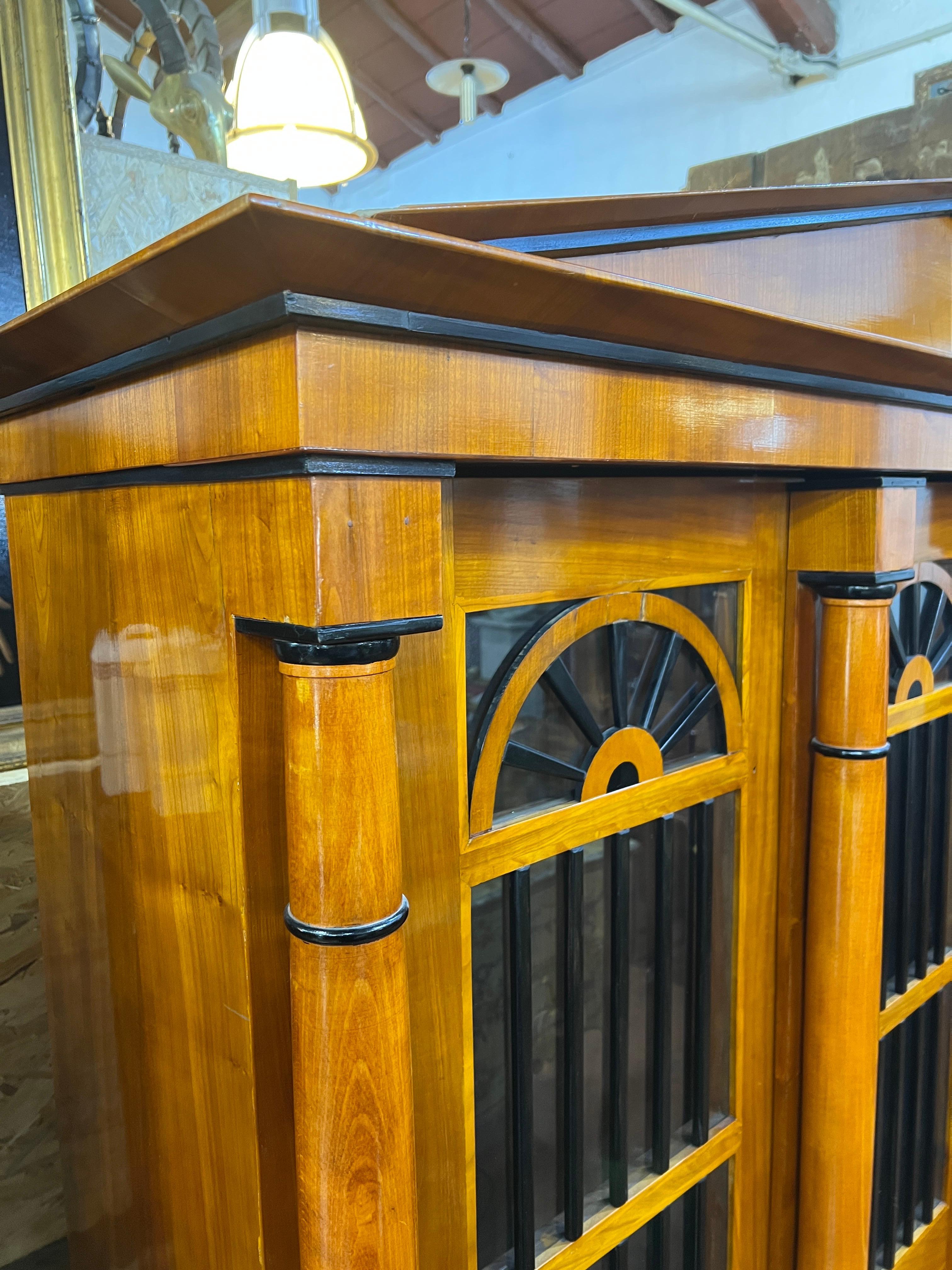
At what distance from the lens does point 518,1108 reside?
69 centimetres

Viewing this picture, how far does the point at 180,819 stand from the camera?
0.60 metres

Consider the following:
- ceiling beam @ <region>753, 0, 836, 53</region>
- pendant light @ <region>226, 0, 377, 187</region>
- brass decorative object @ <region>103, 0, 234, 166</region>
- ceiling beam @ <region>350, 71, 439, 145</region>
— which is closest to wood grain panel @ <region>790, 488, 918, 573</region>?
brass decorative object @ <region>103, 0, 234, 166</region>

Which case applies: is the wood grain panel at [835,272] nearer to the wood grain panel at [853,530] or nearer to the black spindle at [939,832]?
the wood grain panel at [853,530]

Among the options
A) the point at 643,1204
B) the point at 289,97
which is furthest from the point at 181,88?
the point at 643,1204

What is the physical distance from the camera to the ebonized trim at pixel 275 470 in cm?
44

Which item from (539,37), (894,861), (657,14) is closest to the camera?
(894,861)

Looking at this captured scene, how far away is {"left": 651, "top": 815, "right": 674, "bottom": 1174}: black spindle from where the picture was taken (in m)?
0.79

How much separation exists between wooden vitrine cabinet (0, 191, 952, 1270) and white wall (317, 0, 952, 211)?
9.26 feet

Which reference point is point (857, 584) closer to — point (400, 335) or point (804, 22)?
point (400, 335)

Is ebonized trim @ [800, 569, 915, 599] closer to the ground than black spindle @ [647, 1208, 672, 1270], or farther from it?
farther from it

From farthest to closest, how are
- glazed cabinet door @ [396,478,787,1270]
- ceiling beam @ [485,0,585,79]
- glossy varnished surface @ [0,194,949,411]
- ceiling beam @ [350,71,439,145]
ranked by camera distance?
ceiling beam @ [350,71,439,145] → ceiling beam @ [485,0,585,79] → glazed cabinet door @ [396,478,787,1270] → glossy varnished surface @ [0,194,949,411]

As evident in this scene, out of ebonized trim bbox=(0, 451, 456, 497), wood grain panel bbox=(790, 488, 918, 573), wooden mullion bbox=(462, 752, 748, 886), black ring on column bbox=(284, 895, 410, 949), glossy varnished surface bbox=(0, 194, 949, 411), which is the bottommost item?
wooden mullion bbox=(462, 752, 748, 886)

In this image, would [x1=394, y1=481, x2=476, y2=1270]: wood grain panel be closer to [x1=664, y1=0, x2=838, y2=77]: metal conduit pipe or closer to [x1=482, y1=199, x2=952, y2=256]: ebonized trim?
[x1=482, y1=199, x2=952, y2=256]: ebonized trim

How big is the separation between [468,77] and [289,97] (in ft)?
5.85
